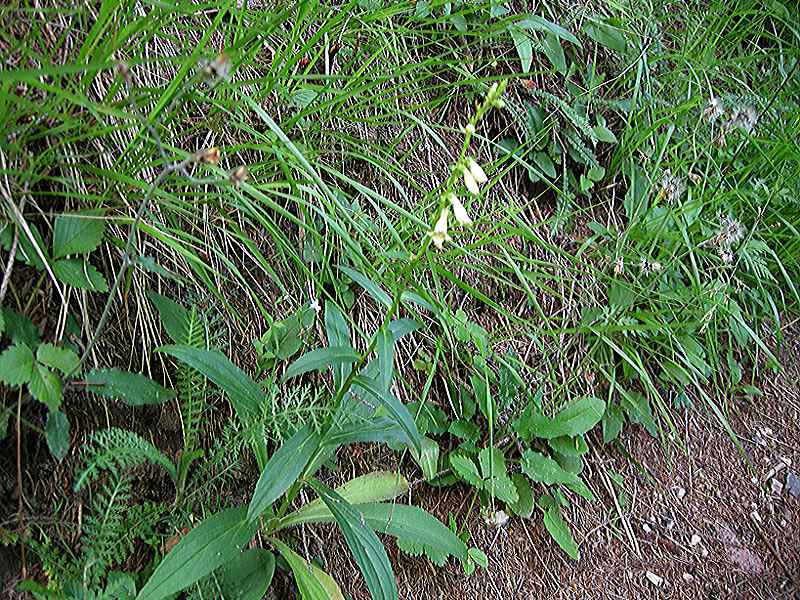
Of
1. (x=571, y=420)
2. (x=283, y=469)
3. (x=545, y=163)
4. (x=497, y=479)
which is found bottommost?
(x=497, y=479)

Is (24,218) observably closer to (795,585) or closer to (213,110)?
(213,110)

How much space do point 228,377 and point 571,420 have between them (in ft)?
3.01

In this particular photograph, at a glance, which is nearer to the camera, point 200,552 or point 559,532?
point 200,552

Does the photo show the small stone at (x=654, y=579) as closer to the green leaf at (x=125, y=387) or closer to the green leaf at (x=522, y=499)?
the green leaf at (x=522, y=499)

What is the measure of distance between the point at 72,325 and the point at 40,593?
0.41 meters

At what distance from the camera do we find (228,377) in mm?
1106

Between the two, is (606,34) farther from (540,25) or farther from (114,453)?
(114,453)

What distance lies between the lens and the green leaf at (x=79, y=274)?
1092 mm

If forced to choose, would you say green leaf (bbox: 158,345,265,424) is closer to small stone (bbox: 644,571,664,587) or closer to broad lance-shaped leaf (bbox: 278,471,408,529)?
broad lance-shaped leaf (bbox: 278,471,408,529)

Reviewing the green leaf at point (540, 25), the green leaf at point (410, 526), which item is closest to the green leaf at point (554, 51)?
the green leaf at point (540, 25)

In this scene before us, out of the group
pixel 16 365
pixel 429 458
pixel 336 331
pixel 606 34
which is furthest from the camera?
pixel 606 34

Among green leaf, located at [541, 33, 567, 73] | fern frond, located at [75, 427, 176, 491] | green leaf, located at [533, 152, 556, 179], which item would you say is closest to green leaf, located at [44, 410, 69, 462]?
fern frond, located at [75, 427, 176, 491]

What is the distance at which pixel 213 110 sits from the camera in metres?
1.33

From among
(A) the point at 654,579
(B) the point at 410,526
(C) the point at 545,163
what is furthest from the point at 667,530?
(C) the point at 545,163
